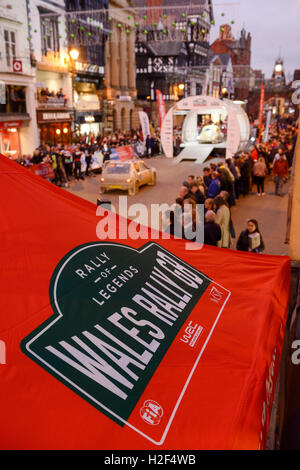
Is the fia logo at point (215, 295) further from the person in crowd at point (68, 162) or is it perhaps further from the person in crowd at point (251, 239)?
the person in crowd at point (68, 162)

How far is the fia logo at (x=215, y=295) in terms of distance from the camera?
340 cm

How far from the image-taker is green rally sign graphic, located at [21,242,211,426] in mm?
2242

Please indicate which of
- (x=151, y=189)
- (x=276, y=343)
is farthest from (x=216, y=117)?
(x=276, y=343)

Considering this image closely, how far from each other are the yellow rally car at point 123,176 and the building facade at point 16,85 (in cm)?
995

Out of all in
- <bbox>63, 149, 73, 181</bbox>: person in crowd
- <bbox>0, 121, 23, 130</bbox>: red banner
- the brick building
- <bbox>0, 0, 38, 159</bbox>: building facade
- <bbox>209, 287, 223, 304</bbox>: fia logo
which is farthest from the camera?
the brick building

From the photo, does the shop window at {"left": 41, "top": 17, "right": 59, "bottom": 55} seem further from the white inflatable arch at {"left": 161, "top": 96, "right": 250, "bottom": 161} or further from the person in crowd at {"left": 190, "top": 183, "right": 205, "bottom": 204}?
the person in crowd at {"left": 190, "top": 183, "right": 205, "bottom": 204}

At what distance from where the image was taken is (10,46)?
2700 cm

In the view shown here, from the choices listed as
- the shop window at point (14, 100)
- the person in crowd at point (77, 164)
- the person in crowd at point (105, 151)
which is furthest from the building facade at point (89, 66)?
the person in crowd at point (77, 164)

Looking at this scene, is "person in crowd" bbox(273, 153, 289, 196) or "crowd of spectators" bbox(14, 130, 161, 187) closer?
"person in crowd" bbox(273, 153, 289, 196)

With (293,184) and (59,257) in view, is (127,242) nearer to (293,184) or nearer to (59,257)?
(59,257)

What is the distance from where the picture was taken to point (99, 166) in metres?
24.9

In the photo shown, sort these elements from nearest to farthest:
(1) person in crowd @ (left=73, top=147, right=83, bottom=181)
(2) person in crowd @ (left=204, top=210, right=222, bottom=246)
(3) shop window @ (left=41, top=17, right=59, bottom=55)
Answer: (2) person in crowd @ (left=204, top=210, right=222, bottom=246)
(1) person in crowd @ (left=73, top=147, right=83, bottom=181)
(3) shop window @ (left=41, top=17, right=59, bottom=55)

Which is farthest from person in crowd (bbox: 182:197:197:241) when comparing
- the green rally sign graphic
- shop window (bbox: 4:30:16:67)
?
shop window (bbox: 4:30:16:67)

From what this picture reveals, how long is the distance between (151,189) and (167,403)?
61.7 feet
